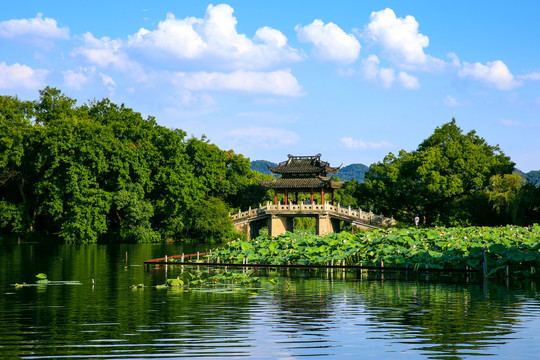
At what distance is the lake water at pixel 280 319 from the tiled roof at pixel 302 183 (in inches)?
1407

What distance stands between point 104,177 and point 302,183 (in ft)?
57.2

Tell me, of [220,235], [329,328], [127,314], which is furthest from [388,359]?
[220,235]

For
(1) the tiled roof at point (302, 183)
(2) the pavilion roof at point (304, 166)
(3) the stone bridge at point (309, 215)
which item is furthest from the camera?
(2) the pavilion roof at point (304, 166)

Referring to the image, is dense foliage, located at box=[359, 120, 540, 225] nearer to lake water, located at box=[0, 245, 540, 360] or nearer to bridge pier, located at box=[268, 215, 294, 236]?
bridge pier, located at box=[268, 215, 294, 236]

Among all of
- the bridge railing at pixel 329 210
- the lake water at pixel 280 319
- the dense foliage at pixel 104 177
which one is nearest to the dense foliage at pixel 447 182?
the bridge railing at pixel 329 210

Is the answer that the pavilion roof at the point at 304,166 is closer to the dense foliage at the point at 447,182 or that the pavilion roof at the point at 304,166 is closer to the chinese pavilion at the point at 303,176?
the chinese pavilion at the point at 303,176

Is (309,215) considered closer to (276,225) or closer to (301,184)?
(276,225)

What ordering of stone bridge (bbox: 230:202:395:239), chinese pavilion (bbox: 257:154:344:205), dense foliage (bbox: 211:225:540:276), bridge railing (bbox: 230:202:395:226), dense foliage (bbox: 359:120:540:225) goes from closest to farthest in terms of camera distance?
1. dense foliage (bbox: 211:225:540:276)
2. dense foliage (bbox: 359:120:540:225)
3. bridge railing (bbox: 230:202:395:226)
4. stone bridge (bbox: 230:202:395:239)
5. chinese pavilion (bbox: 257:154:344:205)

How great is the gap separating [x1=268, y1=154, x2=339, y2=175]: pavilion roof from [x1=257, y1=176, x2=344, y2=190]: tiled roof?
75 centimetres

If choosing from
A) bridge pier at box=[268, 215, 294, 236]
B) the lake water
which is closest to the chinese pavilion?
bridge pier at box=[268, 215, 294, 236]

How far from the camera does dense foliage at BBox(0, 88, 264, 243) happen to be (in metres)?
52.9

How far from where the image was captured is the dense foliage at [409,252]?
77.3 feet

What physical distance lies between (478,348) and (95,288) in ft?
43.1

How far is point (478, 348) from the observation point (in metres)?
10.9
